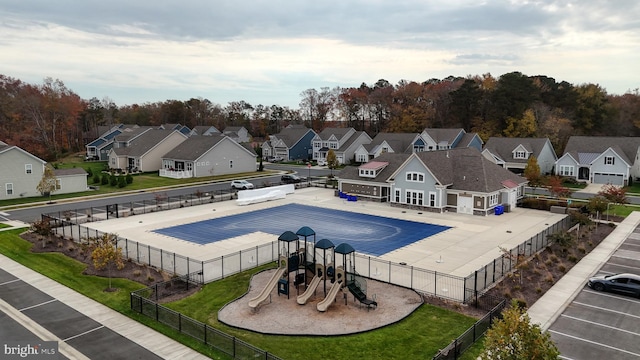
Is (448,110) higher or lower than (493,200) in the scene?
higher

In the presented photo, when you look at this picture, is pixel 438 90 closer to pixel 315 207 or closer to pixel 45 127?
pixel 315 207

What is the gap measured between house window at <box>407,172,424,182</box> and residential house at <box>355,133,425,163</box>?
3607cm

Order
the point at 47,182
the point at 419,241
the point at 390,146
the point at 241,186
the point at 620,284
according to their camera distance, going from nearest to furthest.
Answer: the point at 620,284 → the point at 419,241 → the point at 47,182 → the point at 241,186 → the point at 390,146

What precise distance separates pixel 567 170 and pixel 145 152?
66.4 meters

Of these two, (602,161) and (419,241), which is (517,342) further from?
(602,161)

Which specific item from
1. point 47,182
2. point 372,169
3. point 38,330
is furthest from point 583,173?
point 47,182

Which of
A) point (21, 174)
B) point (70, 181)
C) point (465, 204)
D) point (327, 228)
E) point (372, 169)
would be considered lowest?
point (327, 228)

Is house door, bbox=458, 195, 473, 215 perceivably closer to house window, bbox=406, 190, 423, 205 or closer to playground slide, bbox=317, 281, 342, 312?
house window, bbox=406, 190, 423, 205

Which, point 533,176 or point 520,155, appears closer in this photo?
point 533,176

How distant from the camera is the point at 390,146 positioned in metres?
87.1

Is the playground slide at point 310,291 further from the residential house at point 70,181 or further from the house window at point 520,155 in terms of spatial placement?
the house window at point 520,155

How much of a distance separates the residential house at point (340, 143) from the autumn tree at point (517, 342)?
3136 inches

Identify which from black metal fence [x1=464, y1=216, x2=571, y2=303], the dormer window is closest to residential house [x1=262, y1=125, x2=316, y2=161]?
the dormer window

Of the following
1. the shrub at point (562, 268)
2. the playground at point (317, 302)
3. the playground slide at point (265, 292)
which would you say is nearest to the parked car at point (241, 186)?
the playground at point (317, 302)
